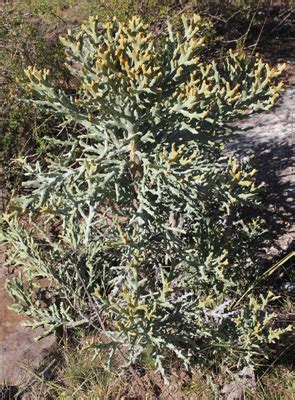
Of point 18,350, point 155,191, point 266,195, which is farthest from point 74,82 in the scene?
point 155,191

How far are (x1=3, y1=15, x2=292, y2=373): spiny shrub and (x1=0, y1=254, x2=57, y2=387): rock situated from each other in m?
0.18

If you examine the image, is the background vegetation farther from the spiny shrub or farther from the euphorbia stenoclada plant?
the euphorbia stenoclada plant

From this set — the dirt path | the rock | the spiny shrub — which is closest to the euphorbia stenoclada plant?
the spiny shrub

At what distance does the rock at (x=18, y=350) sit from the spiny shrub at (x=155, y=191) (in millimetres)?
183

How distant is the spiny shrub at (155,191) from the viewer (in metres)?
2.40

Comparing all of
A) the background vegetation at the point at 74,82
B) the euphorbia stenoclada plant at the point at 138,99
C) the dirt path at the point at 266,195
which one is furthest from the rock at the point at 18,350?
the euphorbia stenoclada plant at the point at 138,99

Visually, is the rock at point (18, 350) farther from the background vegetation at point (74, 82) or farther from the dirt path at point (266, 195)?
the background vegetation at point (74, 82)

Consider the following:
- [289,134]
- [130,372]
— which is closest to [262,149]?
[289,134]

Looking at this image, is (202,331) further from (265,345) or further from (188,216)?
(188,216)

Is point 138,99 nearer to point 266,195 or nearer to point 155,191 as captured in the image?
point 155,191

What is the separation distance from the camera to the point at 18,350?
3.41 metres

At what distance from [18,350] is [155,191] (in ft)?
5.29

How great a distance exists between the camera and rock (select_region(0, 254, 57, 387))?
3.29 m

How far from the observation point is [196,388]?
3.11 metres
